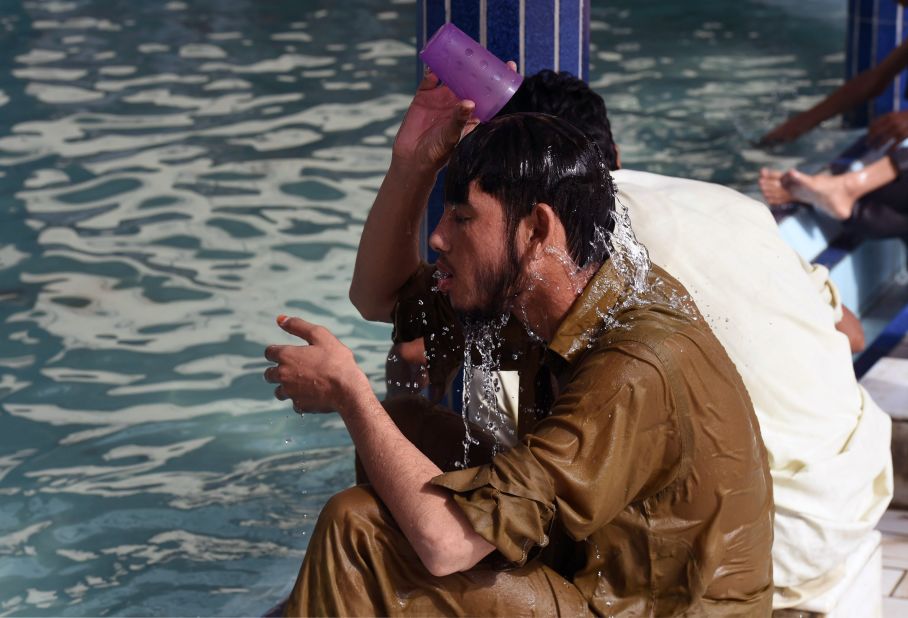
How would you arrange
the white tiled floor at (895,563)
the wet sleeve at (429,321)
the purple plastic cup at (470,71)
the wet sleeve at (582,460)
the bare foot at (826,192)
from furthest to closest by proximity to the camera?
1. the bare foot at (826,192)
2. the white tiled floor at (895,563)
3. the wet sleeve at (429,321)
4. the purple plastic cup at (470,71)
5. the wet sleeve at (582,460)

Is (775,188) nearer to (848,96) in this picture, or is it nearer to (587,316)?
(848,96)

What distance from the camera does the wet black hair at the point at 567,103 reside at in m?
3.13

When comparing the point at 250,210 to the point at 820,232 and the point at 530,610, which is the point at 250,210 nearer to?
the point at 820,232

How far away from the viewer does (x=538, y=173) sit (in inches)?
92.9

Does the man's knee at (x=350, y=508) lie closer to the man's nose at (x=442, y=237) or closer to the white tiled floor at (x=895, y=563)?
the man's nose at (x=442, y=237)

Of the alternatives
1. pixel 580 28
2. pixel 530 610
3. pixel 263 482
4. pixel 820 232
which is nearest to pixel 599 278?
pixel 530 610

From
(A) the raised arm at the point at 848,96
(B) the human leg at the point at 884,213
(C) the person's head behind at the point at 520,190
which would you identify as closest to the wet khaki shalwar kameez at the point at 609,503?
(C) the person's head behind at the point at 520,190

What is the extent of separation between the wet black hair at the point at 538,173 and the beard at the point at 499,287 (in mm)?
32

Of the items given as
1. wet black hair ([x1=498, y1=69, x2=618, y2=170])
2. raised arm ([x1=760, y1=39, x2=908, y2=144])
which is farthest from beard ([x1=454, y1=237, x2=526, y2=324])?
raised arm ([x1=760, y1=39, x2=908, y2=144])

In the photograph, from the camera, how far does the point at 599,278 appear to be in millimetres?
2420

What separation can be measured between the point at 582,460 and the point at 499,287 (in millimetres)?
389

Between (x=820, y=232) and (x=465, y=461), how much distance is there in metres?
3.88

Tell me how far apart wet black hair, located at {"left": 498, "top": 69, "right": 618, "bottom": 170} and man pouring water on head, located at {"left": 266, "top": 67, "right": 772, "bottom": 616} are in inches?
26.1

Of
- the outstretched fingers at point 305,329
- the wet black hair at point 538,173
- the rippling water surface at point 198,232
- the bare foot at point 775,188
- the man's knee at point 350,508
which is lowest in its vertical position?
the rippling water surface at point 198,232
